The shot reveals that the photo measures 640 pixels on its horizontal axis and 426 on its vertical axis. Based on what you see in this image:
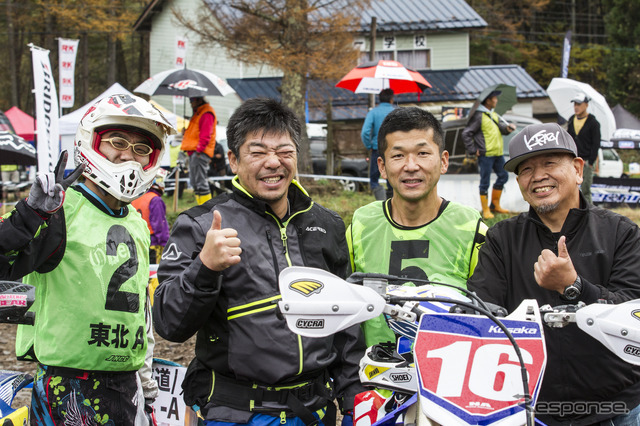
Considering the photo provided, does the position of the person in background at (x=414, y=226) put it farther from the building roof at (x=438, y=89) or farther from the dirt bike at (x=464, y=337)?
the building roof at (x=438, y=89)

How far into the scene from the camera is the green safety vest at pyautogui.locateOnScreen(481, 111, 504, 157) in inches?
472

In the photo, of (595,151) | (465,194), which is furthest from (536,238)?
(465,194)

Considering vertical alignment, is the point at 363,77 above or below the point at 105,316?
above

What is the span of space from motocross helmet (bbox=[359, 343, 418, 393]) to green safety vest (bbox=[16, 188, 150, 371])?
142 cm

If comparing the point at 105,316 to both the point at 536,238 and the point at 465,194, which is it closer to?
the point at 536,238

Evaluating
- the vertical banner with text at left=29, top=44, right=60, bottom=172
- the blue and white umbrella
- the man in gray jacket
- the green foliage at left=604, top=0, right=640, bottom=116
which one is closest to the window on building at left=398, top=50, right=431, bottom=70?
the green foliage at left=604, top=0, right=640, bottom=116

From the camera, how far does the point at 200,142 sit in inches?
472

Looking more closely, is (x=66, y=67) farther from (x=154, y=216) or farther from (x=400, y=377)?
(x=400, y=377)

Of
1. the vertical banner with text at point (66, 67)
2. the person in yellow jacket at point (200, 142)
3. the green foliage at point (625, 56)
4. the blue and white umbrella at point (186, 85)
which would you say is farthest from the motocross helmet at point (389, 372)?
the green foliage at point (625, 56)

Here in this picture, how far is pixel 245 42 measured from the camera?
1795 centimetres

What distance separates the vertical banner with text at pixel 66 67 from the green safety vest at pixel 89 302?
18343 mm

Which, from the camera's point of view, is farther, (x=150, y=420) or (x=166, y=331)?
(x=150, y=420)

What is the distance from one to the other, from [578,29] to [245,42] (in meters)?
38.3

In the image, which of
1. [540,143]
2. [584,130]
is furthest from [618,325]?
[584,130]
